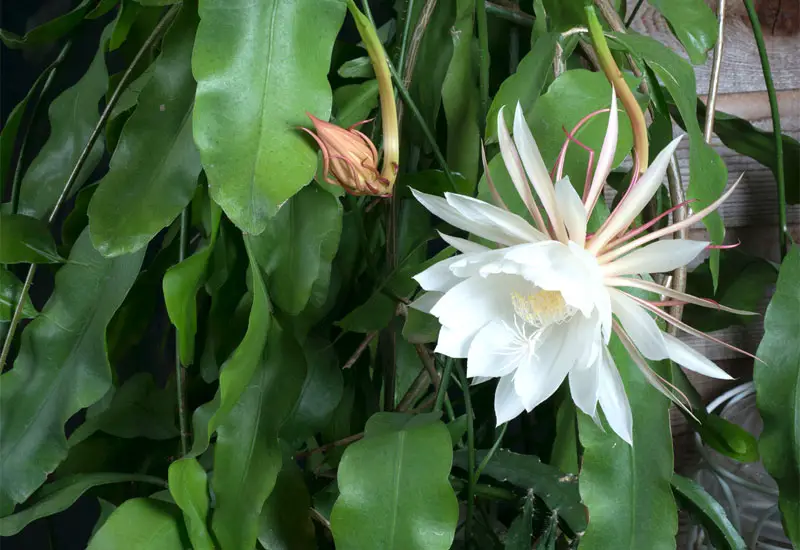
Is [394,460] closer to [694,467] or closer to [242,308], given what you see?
[242,308]

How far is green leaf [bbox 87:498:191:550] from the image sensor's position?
0.59m

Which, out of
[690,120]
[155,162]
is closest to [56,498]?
[155,162]

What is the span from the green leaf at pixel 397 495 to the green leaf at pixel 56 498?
28 cm

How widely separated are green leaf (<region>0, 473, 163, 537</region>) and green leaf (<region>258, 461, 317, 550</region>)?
15 centimetres

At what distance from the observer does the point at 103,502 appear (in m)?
0.82

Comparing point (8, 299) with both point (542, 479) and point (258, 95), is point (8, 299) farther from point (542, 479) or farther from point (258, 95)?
point (542, 479)

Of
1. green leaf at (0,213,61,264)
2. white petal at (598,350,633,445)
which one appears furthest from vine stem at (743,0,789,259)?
green leaf at (0,213,61,264)

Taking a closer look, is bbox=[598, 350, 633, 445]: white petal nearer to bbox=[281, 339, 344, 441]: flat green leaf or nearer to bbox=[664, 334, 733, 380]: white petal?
bbox=[664, 334, 733, 380]: white petal

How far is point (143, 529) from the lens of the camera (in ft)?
2.00

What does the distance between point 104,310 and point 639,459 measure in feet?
1.65

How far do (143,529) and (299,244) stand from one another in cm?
29

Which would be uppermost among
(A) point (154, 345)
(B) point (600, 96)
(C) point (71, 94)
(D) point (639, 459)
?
(B) point (600, 96)

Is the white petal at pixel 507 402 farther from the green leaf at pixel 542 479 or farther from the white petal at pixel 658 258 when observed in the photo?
the green leaf at pixel 542 479

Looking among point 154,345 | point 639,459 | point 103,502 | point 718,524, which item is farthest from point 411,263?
point 154,345
